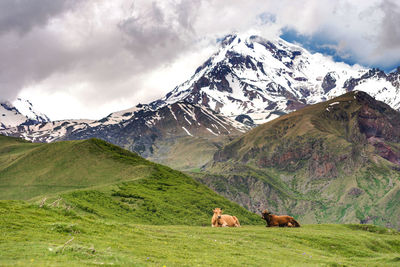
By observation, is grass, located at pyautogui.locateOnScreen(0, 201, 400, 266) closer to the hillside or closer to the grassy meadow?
the grassy meadow

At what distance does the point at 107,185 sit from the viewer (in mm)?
85875

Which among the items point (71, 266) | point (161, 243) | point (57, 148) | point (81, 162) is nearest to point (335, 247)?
point (161, 243)

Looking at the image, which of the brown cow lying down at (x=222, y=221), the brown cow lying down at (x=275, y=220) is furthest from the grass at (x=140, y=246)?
the brown cow lying down at (x=222, y=221)

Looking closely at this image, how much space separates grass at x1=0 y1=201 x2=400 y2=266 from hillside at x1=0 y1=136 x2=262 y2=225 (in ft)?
97.8

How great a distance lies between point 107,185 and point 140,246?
2337 inches

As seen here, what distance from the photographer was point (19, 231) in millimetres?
27062

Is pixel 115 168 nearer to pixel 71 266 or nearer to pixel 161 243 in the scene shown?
pixel 161 243

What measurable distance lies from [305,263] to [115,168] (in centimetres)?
8066

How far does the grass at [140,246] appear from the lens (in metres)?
22.5

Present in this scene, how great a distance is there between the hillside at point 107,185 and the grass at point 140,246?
1174 inches

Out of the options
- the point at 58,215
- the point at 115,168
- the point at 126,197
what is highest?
the point at 115,168

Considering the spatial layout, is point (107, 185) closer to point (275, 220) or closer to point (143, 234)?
point (275, 220)

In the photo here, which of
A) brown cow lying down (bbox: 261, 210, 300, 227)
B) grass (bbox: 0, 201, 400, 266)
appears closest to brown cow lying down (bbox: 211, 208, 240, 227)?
brown cow lying down (bbox: 261, 210, 300, 227)

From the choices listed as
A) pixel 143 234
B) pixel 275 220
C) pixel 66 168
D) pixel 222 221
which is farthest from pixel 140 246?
pixel 66 168
